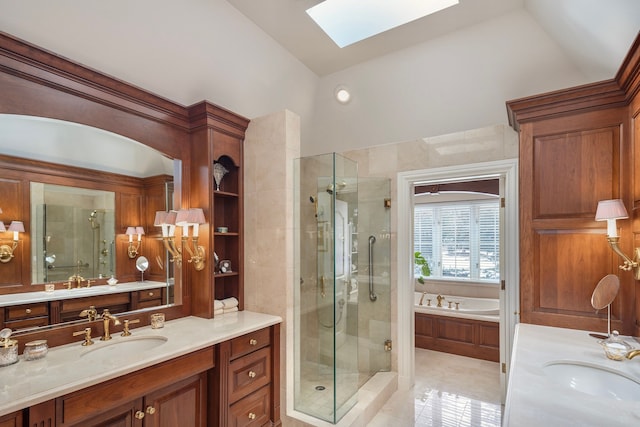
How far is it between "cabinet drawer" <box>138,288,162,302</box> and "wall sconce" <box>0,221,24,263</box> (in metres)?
0.71

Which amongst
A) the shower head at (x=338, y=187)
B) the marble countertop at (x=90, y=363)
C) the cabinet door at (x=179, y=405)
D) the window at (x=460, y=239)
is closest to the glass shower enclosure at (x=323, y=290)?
the shower head at (x=338, y=187)

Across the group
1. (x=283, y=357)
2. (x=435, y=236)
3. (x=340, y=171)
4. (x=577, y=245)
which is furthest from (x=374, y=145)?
(x=435, y=236)

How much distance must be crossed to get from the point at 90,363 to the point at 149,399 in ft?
1.09

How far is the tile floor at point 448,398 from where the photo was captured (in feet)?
8.46

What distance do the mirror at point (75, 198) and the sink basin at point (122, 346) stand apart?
1.23ft

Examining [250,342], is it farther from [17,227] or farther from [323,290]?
[17,227]

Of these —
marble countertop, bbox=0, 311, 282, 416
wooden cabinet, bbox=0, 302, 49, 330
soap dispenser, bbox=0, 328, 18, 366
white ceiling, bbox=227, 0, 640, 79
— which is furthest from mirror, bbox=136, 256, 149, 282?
white ceiling, bbox=227, 0, 640, 79

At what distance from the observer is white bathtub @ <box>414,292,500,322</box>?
3755 mm

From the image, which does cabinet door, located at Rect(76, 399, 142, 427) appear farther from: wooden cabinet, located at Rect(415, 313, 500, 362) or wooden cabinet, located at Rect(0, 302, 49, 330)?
wooden cabinet, located at Rect(415, 313, 500, 362)

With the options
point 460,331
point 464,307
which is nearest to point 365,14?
point 460,331

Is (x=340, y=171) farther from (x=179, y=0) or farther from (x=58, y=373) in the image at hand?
(x=58, y=373)

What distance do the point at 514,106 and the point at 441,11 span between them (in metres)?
0.87

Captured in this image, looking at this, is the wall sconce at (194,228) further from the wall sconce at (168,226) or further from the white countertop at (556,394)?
the white countertop at (556,394)

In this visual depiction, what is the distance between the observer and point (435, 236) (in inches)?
208
